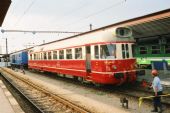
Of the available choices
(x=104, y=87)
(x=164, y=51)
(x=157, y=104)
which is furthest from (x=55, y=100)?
(x=164, y=51)

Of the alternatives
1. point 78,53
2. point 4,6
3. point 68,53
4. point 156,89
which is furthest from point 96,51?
point 4,6

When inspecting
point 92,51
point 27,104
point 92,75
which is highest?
point 92,51

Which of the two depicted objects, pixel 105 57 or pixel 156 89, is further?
pixel 105 57

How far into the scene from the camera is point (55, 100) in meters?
14.5

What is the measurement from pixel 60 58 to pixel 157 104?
12.3 meters

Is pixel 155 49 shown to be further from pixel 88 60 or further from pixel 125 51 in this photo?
pixel 125 51

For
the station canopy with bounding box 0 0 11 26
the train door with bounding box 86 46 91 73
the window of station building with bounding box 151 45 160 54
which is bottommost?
the train door with bounding box 86 46 91 73

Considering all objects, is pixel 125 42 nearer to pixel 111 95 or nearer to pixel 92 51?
pixel 92 51

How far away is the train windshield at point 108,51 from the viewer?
15234 mm

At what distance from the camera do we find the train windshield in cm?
1523

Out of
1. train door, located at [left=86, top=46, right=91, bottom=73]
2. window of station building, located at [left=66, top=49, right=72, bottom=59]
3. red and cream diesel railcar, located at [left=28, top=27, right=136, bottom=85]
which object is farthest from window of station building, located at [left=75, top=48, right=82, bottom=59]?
window of station building, located at [left=66, top=49, right=72, bottom=59]

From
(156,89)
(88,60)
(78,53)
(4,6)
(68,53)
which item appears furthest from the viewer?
(68,53)

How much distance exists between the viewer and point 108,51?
1529 cm

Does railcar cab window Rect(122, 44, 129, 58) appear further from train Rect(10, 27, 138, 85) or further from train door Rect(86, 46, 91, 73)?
train door Rect(86, 46, 91, 73)
